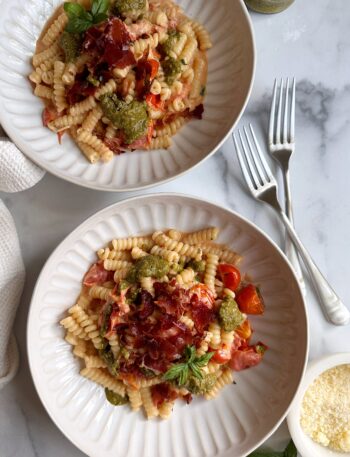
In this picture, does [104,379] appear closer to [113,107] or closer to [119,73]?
[113,107]

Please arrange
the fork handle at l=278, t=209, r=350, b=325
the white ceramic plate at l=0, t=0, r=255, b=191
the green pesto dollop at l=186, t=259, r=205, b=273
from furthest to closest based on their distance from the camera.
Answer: the fork handle at l=278, t=209, r=350, b=325 → the green pesto dollop at l=186, t=259, r=205, b=273 → the white ceramic plate at l=0, t=0, r=255, b=191

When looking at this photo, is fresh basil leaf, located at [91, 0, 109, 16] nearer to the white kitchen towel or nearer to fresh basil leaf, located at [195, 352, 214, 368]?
the white kitchen towel

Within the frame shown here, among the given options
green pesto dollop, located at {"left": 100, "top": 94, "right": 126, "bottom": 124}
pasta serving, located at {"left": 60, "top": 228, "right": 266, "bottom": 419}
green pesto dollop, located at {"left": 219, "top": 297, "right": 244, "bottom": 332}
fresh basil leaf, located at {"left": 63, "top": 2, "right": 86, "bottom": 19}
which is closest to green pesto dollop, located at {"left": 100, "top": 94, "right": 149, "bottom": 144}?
green pesto dollop, located at {"left": 100, "top": 94, "right": 126, "bottom": 124}

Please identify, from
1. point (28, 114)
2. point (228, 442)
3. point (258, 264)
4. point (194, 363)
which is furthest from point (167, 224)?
point (228, 442)

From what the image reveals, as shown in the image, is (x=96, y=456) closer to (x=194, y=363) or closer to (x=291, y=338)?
(x=194, y=363)

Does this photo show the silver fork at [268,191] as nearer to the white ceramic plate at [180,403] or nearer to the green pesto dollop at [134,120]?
the white ceramic plate at [180,403]
